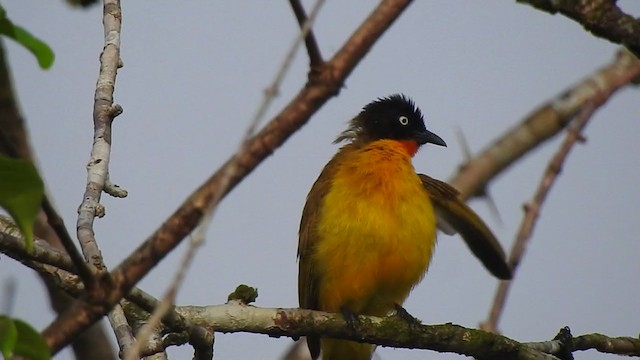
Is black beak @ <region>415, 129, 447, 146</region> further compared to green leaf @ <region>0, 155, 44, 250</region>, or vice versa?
black beak @ <region>415, 129, 447, 146</region>

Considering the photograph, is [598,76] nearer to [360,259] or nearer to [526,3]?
[360,259]

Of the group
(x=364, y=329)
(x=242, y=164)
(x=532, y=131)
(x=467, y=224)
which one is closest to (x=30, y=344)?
(x=242, y=164)

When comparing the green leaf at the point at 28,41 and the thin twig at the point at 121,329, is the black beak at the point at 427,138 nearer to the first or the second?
the thin twig at the point at 121,329

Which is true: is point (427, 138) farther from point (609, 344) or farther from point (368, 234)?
point (609, 344)

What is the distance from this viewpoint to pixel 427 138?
6840mm

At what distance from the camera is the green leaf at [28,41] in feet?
6.45

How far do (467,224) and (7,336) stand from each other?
3734 millimetres

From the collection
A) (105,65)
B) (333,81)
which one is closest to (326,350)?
(105,65)

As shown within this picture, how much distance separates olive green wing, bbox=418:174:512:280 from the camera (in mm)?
4637

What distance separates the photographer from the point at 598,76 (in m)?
7.21

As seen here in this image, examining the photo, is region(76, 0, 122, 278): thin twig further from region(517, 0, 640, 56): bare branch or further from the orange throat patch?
the orange throat patch

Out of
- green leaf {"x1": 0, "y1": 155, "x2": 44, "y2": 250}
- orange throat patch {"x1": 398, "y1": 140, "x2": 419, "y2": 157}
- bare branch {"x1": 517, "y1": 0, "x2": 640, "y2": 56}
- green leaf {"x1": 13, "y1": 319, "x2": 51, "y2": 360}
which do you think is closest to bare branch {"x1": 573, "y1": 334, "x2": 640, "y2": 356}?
bare branch {"x1": 517, "y1": 0, "x2": 640, "y2": 56}

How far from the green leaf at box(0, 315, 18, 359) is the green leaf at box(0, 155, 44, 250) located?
0.64 feet

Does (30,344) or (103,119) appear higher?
(103,119)
